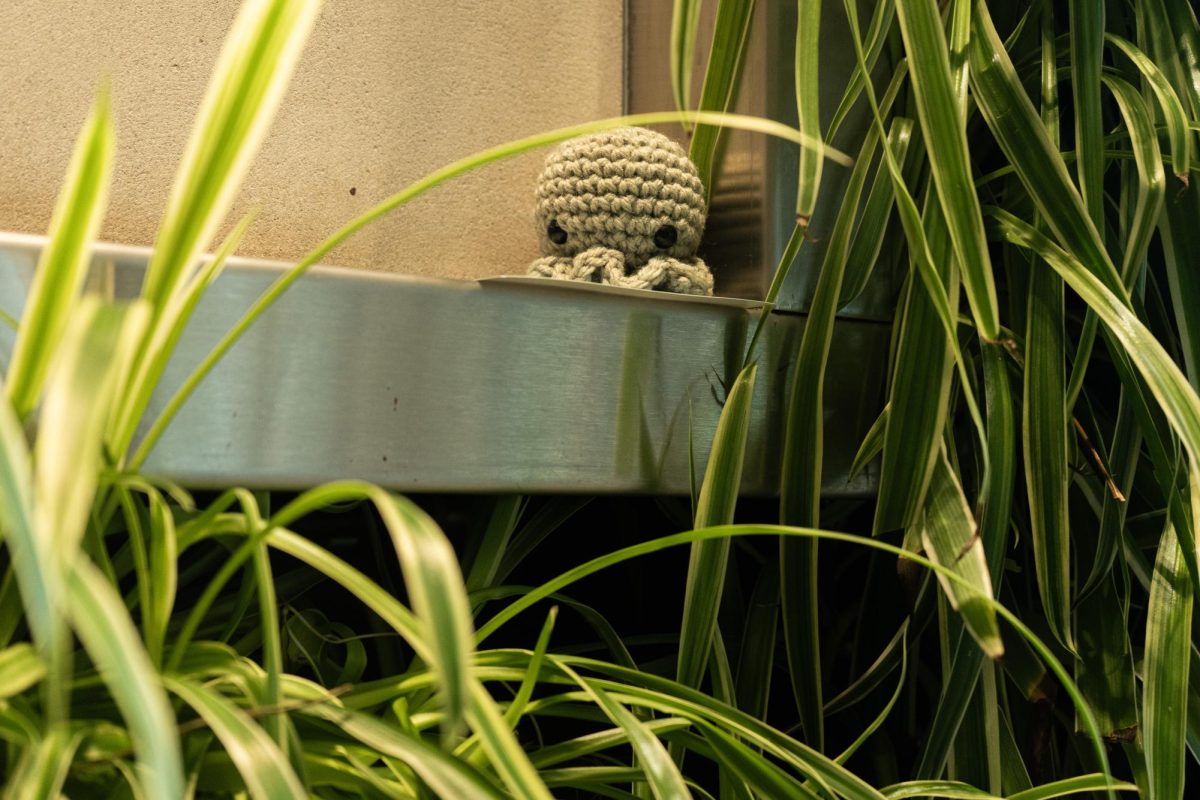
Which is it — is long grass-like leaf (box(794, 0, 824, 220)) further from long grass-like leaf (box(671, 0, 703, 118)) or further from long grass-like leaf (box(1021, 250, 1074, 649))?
long grass-like leaf (box(1021, 250, 1074, 649))

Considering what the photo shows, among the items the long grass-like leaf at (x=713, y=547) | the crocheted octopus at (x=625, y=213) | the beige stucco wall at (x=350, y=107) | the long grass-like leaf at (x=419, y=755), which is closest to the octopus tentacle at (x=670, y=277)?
the crocheted octopus at (x=625, y=213)

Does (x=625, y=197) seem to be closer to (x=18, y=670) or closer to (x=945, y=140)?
(x=945, y=140)

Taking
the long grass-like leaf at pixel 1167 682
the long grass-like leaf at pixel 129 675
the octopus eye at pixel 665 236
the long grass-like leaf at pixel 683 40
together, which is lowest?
the long grass-like leaf at pixel 1167 682

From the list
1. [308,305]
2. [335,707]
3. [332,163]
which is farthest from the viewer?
[332,163]

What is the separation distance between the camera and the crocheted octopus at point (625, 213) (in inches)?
24.8

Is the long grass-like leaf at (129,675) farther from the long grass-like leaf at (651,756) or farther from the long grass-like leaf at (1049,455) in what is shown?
the long grass-like leaf at (1049,455)

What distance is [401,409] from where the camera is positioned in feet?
1.73

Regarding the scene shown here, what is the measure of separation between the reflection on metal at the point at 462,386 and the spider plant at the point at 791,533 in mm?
31

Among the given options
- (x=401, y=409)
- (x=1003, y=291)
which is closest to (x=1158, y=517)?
(x=1003, y=291)

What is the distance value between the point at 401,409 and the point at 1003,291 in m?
0.39

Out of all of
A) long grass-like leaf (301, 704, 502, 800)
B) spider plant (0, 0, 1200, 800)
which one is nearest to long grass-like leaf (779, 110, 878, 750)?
spider plant (0, 0, 1200, 800)

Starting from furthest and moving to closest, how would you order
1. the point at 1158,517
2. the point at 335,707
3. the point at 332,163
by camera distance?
the point at 332,163, the point at 1158,517, the point at 335,707

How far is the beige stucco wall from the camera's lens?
0.68m

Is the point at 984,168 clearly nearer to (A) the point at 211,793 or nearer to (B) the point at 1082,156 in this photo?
(B) the point at 1082,156
